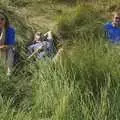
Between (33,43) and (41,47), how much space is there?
1165 mm

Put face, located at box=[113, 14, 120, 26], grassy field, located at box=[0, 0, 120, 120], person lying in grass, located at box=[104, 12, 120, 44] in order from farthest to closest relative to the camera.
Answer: face, located at box=[113, 14, 120, 26]
person lying in grass, located at box=[104, 12, 120, 44]
grassy field, located at box=[0, 0, 120, 120]

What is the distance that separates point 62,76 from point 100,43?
2.46 ft

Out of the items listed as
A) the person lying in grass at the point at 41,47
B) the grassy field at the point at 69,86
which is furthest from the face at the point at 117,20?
the grassy field at the point at 69,86

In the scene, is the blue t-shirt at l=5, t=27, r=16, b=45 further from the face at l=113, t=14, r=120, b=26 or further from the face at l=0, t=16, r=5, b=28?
the face at l=113, t=14, r=120, b=26

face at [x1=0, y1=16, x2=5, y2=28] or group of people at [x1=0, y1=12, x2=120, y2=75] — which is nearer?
group of people at [x1=0, y1=12, x2=120, y2=75]

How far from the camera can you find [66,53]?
6750 millimetres

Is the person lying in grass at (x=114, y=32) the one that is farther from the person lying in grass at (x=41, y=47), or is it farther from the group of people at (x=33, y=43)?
the person lying in grass at (x=41, y=47)

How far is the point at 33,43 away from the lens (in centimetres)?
869

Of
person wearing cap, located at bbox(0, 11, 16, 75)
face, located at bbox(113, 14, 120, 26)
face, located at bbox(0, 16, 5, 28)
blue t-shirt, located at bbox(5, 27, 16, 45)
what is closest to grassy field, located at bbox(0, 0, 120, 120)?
person wearing cap, located at bbox(0, 11, 16, 75)

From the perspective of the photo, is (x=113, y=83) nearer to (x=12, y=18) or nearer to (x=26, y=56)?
(x=26, y=56)

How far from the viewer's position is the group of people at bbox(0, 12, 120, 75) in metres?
6.96

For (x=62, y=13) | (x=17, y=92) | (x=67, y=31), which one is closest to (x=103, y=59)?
(x=17, y=92)

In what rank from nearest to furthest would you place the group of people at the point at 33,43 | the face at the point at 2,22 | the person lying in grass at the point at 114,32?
the person lying in grass at the point at 114,32
the group of people at the point at 33,43
the face at the point at 2,22

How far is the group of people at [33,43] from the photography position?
696cm
